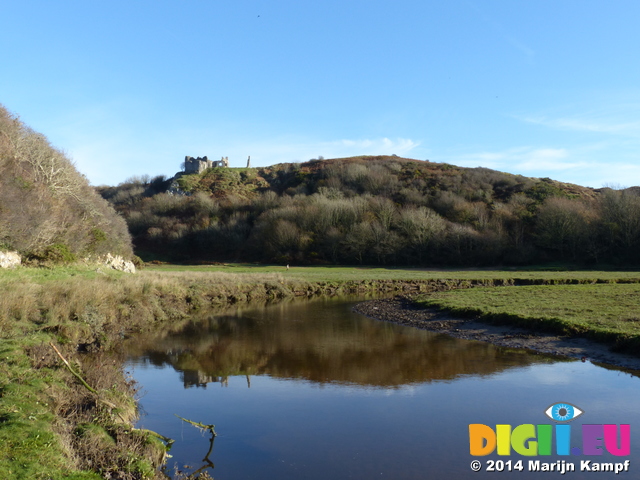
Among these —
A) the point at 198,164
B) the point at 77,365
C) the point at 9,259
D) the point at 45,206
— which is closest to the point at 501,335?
the point at 77,365

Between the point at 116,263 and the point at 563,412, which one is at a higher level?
the point at 116,263

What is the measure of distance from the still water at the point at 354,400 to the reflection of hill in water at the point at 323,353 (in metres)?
0.06

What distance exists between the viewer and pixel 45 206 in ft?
90.1

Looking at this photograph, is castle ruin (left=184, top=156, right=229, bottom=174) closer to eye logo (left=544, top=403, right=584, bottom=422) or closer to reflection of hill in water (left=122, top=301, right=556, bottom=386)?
reflection of hill in water (left=122, top=301, right=556, bottom=386)

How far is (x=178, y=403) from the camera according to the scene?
35.3ft

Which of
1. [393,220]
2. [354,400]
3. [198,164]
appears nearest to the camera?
[354,400]

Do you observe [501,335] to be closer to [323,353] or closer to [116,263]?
[323,353]

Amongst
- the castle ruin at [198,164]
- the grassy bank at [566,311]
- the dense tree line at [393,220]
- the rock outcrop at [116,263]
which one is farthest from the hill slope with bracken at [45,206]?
the castle ruin at [198,164]

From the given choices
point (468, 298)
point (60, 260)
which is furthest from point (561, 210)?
point (60, 260)

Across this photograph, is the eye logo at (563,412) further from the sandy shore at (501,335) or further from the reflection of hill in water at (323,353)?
the sandy shore at (501,335)

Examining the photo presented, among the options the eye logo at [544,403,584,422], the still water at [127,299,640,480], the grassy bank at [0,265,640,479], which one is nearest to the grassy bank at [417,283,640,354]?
the grassy bank at [0,265,640,479]

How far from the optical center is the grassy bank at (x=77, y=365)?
20.5 feet

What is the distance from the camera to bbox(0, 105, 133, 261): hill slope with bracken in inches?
933

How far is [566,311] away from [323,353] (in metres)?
10.6
